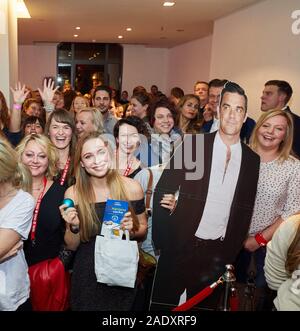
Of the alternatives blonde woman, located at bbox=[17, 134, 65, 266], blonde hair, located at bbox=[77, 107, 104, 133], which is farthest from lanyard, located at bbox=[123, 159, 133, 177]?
blonde hair, located at bbox=[77, 107, 104, 133]

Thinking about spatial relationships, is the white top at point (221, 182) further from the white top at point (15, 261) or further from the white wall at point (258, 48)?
the white wall at point (258, 48)

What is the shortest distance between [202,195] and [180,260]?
0.39 meters

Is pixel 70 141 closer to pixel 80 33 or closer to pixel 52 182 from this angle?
pixel 52 182

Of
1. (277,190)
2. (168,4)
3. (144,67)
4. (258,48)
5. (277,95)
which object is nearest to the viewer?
(277,190)

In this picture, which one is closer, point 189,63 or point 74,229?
point 74,229

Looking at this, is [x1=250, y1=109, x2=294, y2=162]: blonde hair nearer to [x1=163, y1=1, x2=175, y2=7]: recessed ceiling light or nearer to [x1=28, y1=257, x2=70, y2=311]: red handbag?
[x1=28, y1=257, x2=70, y2=311]: red handbag

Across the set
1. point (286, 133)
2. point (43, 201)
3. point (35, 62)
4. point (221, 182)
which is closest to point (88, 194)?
point (43, 201)

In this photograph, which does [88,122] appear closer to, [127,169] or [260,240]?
[127,169]

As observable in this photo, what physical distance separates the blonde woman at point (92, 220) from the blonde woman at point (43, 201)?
13 centimetres

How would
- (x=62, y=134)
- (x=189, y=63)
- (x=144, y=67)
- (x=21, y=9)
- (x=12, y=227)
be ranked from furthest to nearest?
(x=144, y=67) < (x=189, y=63) < (x=21, y=9) < (x=62, y=134) < (x=12, y=227)

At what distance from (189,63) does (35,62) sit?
243 inches

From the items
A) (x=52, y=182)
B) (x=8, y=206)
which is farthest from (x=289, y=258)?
(x=52, y=182)

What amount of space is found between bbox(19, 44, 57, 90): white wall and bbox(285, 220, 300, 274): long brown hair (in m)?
13.6

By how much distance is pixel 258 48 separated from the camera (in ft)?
17.6
